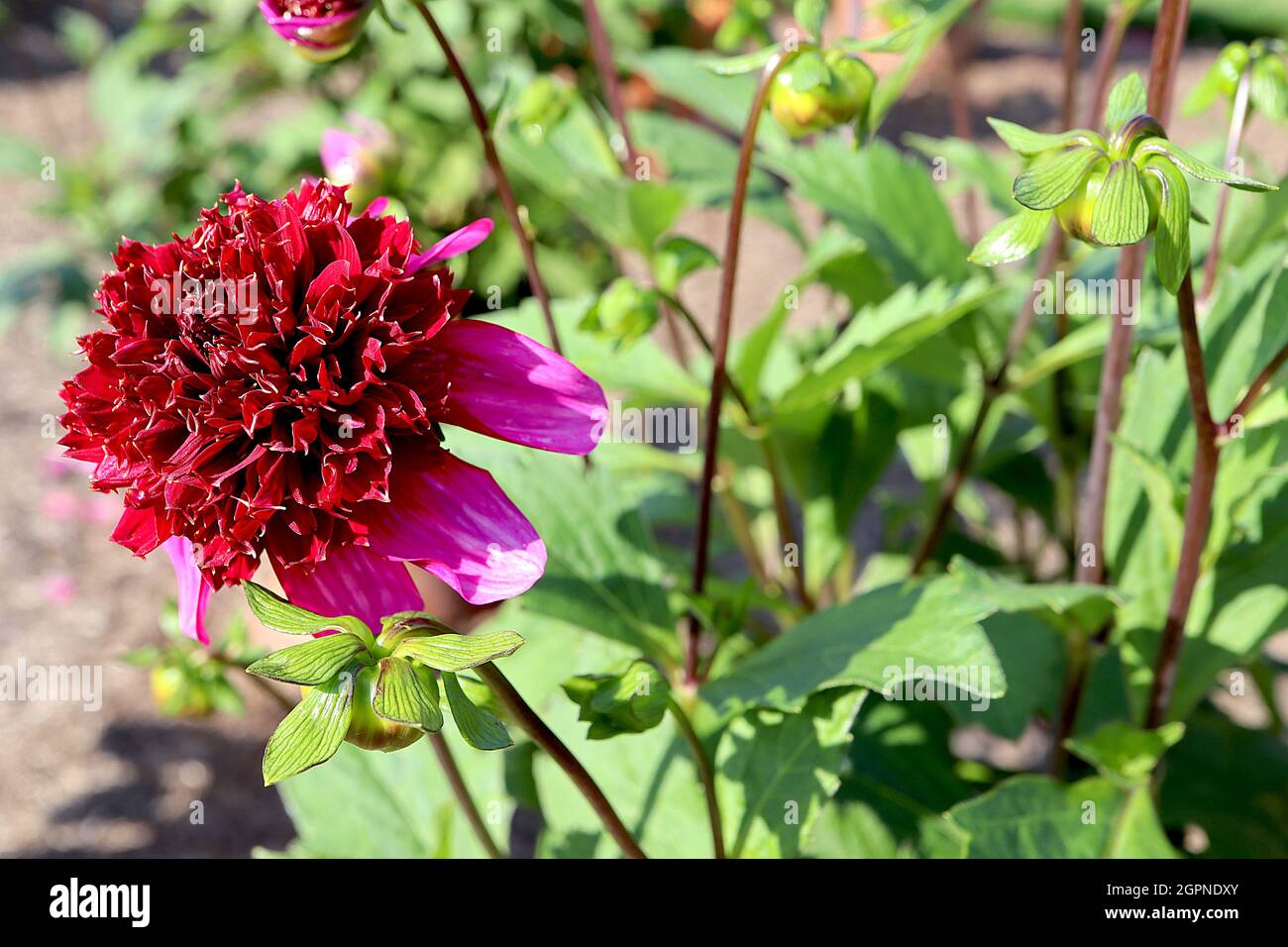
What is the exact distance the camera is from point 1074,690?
30.5 inches

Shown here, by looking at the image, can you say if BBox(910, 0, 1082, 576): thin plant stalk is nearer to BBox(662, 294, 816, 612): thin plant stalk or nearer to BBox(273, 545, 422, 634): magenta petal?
BBox(662, 294, 816, 612): thin plant stalk

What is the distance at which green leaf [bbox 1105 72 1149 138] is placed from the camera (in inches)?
18.9

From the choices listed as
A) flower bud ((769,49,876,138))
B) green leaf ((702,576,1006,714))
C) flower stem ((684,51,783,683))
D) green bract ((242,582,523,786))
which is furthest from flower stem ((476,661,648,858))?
flower bud ((769,49,876,138))

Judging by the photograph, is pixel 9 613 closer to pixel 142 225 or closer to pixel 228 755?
pixel 228 755

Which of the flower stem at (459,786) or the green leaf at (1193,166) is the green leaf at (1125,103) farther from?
the flower stem at (459,786)

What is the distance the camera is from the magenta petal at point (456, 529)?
0.45 meters

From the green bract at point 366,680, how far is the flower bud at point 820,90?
0.33 meters

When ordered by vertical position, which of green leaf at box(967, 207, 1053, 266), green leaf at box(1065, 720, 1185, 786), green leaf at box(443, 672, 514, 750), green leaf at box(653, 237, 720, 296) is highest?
green leaf at box(967, 207, 1053, 266)

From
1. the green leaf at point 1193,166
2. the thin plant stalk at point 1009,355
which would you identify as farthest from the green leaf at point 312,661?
the thin plant stalk at point 1009,355

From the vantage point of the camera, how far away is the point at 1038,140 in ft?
1.60

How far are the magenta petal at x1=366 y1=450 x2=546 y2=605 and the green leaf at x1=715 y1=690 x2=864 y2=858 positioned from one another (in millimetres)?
219

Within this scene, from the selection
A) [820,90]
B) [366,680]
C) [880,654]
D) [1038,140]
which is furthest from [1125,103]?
[366,680]

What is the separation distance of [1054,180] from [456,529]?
0.27m
